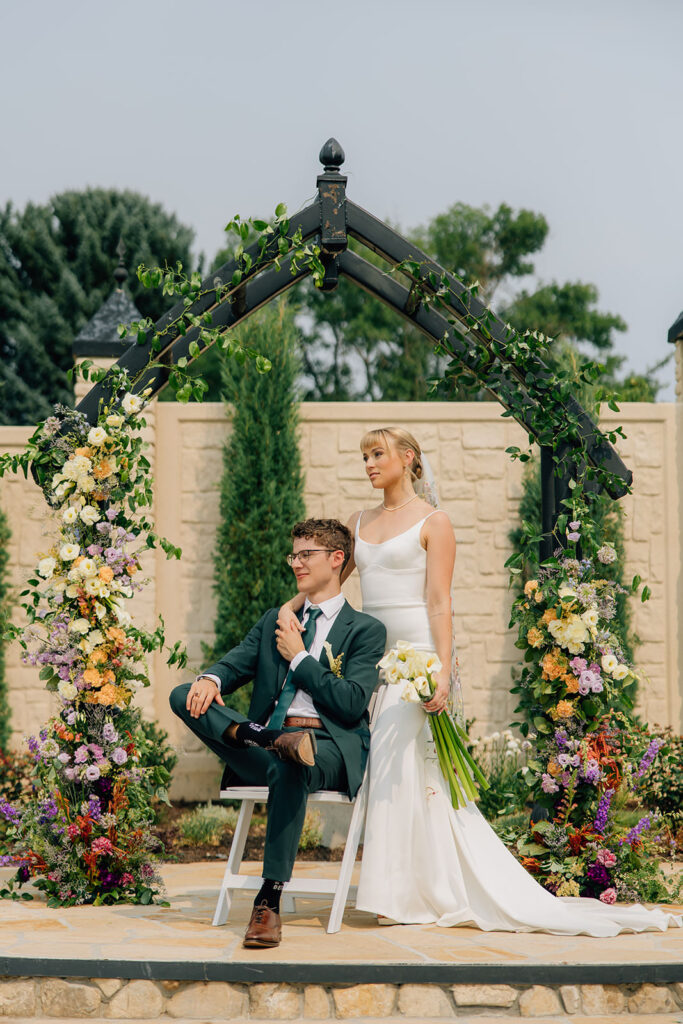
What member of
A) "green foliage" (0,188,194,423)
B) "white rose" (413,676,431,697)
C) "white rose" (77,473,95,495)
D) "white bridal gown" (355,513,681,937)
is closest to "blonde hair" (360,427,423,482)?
"white bridal gown" (355,513,681,937)

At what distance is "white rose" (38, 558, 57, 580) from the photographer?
478 centimetres

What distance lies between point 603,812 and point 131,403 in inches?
109

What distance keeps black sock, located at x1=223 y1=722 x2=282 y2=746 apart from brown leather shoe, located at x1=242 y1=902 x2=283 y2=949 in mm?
574

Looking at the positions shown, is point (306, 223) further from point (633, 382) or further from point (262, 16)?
point (633, 382)

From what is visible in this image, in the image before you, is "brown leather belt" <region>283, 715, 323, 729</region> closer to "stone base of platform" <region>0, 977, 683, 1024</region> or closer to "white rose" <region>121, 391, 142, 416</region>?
"stone base of platform" <region>0, 977, 683, 1024</region>

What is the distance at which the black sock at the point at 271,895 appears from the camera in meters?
3.91

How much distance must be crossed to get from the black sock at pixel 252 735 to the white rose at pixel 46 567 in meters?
1.20

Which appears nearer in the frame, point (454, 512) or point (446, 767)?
point (446, 767)

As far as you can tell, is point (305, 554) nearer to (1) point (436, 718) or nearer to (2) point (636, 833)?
(1) point (436, 718)

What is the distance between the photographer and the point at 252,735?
4105mm

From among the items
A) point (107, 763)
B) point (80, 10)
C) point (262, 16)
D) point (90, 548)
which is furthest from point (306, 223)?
point (262, 16)

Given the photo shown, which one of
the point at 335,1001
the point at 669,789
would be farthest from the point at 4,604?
the point at 335,1001

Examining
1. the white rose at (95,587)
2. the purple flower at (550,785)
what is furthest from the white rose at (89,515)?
the purple flower at (550,785)

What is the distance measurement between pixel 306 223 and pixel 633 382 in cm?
788
